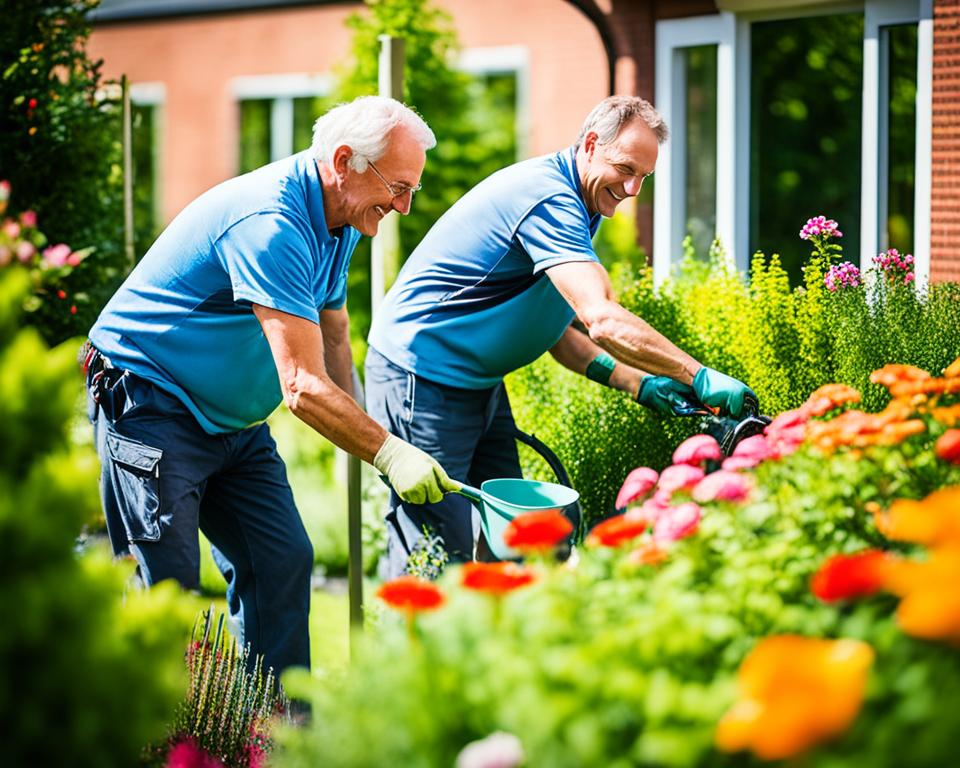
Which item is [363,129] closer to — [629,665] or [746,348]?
[746,348]

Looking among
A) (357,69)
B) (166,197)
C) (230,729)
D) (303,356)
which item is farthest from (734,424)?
(166,197)

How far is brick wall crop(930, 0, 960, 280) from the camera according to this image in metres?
4.48

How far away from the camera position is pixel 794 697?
133 centimetres

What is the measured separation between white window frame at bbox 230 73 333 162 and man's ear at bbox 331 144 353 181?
307 inches

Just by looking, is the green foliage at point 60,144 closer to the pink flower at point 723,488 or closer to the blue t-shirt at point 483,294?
the blue t-shirt at point 483,294

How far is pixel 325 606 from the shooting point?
210 inches

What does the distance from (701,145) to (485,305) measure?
2.67 metres

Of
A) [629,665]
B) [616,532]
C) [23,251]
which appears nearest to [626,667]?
[629,665]

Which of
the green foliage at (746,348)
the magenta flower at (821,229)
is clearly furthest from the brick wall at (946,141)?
the magenta flower at (821,229)

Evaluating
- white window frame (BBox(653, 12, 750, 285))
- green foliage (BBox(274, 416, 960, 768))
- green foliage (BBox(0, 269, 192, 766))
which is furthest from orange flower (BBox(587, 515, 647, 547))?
white window frame (BBox(653, 12, 750, 285))

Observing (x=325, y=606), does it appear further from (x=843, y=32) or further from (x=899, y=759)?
(x=843, y=32)

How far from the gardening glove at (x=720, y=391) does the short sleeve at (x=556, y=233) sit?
414 mm

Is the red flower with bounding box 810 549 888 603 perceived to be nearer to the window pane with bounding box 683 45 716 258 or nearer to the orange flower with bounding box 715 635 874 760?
the orange flower with bounding box 715 635 874 760

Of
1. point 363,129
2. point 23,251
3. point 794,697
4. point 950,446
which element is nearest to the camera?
point 794,697
